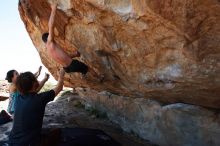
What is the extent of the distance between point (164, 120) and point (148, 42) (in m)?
2.16

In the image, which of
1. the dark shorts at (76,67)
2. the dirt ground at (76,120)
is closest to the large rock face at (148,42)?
the dark shorts at (76,67)

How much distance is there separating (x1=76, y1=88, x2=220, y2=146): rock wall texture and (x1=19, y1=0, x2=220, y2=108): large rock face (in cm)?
19

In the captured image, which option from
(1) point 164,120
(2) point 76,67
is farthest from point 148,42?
(1) point 164,120

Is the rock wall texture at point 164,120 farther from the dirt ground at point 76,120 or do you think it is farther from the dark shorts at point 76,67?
the dark shorts at point 76,67

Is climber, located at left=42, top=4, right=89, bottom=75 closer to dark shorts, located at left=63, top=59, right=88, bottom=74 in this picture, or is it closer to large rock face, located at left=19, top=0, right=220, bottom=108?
dark shorts, located at left=63, top=59, right=88, bottom=74

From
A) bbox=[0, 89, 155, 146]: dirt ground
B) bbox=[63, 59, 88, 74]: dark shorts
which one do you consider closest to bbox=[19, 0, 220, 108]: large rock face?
bbox=[63, 59, 88, 74]: dark shorts

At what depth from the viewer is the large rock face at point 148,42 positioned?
4.45 m

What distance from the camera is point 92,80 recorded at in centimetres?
802

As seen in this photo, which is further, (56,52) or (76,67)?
(76,67)

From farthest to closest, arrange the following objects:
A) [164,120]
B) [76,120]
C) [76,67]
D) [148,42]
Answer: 1. [76,120]
2. [164,120]
3. [76,67]
4. [148,42]

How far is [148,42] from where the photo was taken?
5.23 meters

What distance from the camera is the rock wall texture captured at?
605cm

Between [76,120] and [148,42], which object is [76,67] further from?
[76,120]

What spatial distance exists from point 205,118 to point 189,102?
0.37 metres
